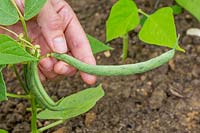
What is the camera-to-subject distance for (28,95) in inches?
46.3

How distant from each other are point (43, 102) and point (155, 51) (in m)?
0.72

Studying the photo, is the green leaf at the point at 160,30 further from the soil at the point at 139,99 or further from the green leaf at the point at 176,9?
the green leaf at the point at 176,9

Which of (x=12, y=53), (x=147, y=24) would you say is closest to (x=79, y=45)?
(x=147, y=24)

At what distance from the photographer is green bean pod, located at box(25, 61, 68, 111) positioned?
1.07m

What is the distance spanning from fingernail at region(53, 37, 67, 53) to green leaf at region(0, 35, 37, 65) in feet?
0.83

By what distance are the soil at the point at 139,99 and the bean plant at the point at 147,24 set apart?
0.92 feet

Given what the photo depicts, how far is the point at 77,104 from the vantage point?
1261 millimetres

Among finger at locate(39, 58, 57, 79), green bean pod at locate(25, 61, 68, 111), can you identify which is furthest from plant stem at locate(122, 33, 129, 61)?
green bean pod at locate(25, 61, 68, 111)

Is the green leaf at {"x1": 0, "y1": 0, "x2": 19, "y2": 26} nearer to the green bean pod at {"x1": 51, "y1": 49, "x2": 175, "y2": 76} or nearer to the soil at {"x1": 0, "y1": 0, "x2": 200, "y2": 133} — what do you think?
the green bean pod at {"x1": 51, "y1": 49, "x2": 175, "y2": 76}

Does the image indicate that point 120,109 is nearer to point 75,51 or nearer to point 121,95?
point 121,95

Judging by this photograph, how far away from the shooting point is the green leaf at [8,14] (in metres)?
1.01

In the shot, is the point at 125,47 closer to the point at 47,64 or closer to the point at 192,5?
the point at 192,5

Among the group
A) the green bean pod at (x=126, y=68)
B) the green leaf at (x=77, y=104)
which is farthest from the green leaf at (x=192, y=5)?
the green bean pod at (x=126, y=68)

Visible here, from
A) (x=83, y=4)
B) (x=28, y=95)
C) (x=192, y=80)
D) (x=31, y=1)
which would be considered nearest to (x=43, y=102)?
(x=28, y=95)
